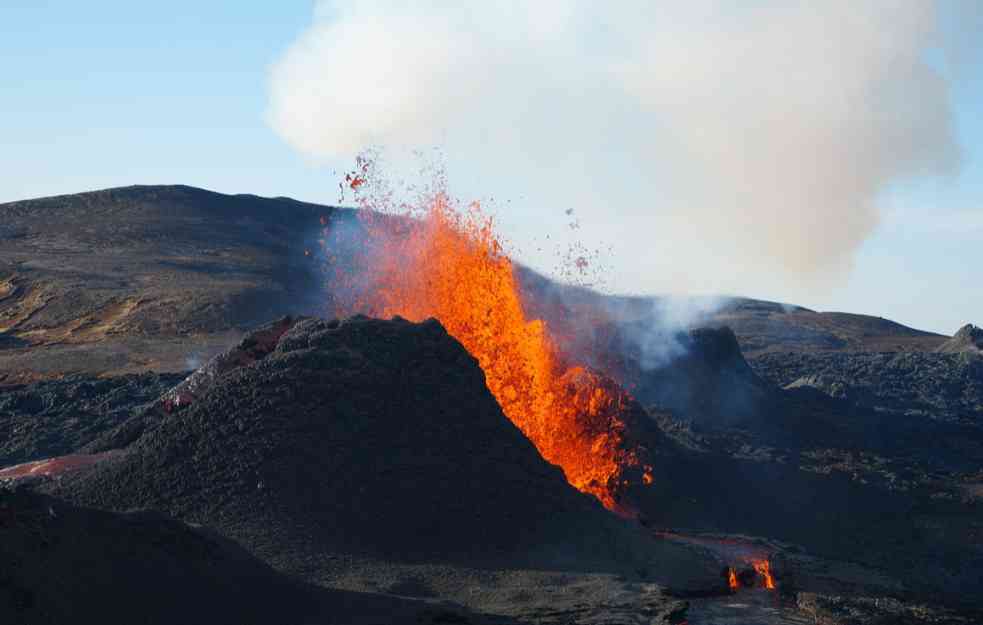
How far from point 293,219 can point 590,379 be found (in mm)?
80073

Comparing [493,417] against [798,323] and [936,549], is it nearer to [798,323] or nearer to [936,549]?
[936,549]

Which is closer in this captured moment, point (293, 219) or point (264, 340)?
point (264, 340)

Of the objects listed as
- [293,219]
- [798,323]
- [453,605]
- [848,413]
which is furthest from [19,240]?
[453,605]

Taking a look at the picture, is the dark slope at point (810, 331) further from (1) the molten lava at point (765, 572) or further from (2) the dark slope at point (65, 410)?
(1) the molten lava at point (765, 572)

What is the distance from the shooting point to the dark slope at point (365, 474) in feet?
69.7

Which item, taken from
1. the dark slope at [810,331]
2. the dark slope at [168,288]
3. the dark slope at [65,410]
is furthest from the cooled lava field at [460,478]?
the dark slope at [810,331]

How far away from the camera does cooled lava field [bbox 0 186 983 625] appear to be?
1748cm

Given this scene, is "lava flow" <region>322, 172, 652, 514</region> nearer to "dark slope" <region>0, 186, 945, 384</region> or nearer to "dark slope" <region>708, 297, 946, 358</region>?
"dark slope" <region>0, 186, 945, 384</region>

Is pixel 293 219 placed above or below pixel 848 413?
above

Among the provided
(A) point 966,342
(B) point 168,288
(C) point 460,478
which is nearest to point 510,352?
(C) point 460,478

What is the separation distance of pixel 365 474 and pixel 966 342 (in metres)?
Result: 69.2

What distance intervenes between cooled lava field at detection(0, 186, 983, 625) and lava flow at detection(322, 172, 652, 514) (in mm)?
88

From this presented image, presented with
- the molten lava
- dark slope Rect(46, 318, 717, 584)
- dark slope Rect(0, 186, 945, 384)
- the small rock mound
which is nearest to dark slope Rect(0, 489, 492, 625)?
dark slope Rect(46, 318, 717, 584)

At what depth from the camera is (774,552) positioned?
2761 cm
